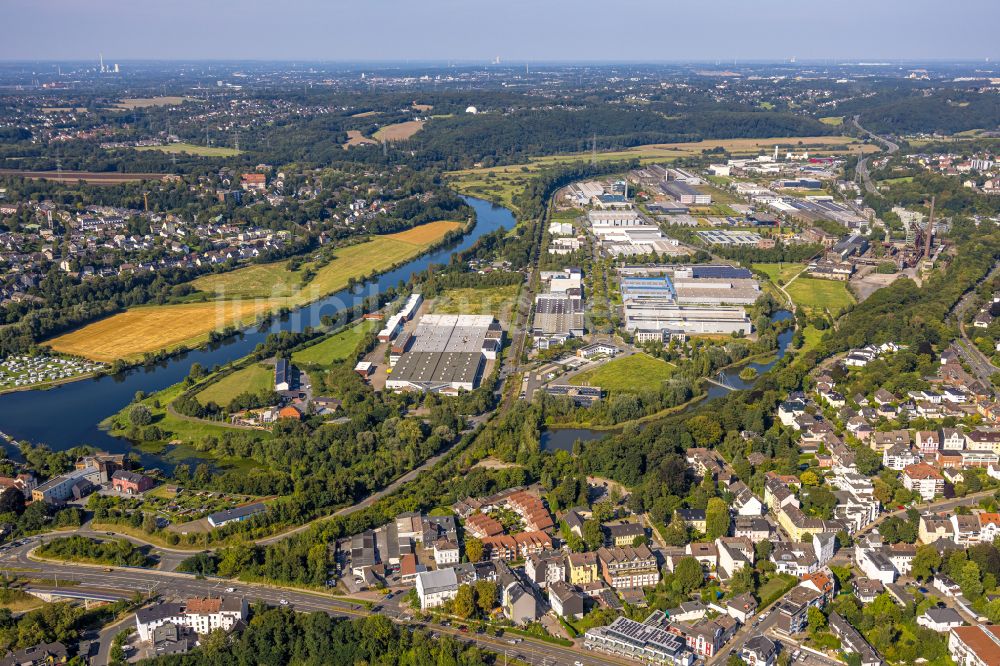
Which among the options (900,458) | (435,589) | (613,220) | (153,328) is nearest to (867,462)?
(900,458)

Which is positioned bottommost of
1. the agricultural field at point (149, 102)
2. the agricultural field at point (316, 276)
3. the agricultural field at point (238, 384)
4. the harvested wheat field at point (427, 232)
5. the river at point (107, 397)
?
the river at point (107, 397)

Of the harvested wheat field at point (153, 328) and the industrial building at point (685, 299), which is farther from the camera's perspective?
the industrial building at point (685, 299)

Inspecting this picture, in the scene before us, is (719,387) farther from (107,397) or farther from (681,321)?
(107,397)

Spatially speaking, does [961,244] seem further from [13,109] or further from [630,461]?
[13,109]

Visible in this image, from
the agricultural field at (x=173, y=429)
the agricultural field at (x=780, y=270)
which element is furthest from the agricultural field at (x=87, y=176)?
the agricultural field at (x=780, y=270)

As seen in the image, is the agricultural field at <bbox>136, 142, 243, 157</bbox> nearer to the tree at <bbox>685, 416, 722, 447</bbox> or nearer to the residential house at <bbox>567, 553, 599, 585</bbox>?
the tree at <bbox>685, 416, 722, 447</bbox>

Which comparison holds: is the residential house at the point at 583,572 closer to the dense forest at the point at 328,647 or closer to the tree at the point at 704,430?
the dense forest at the point at 328,647
